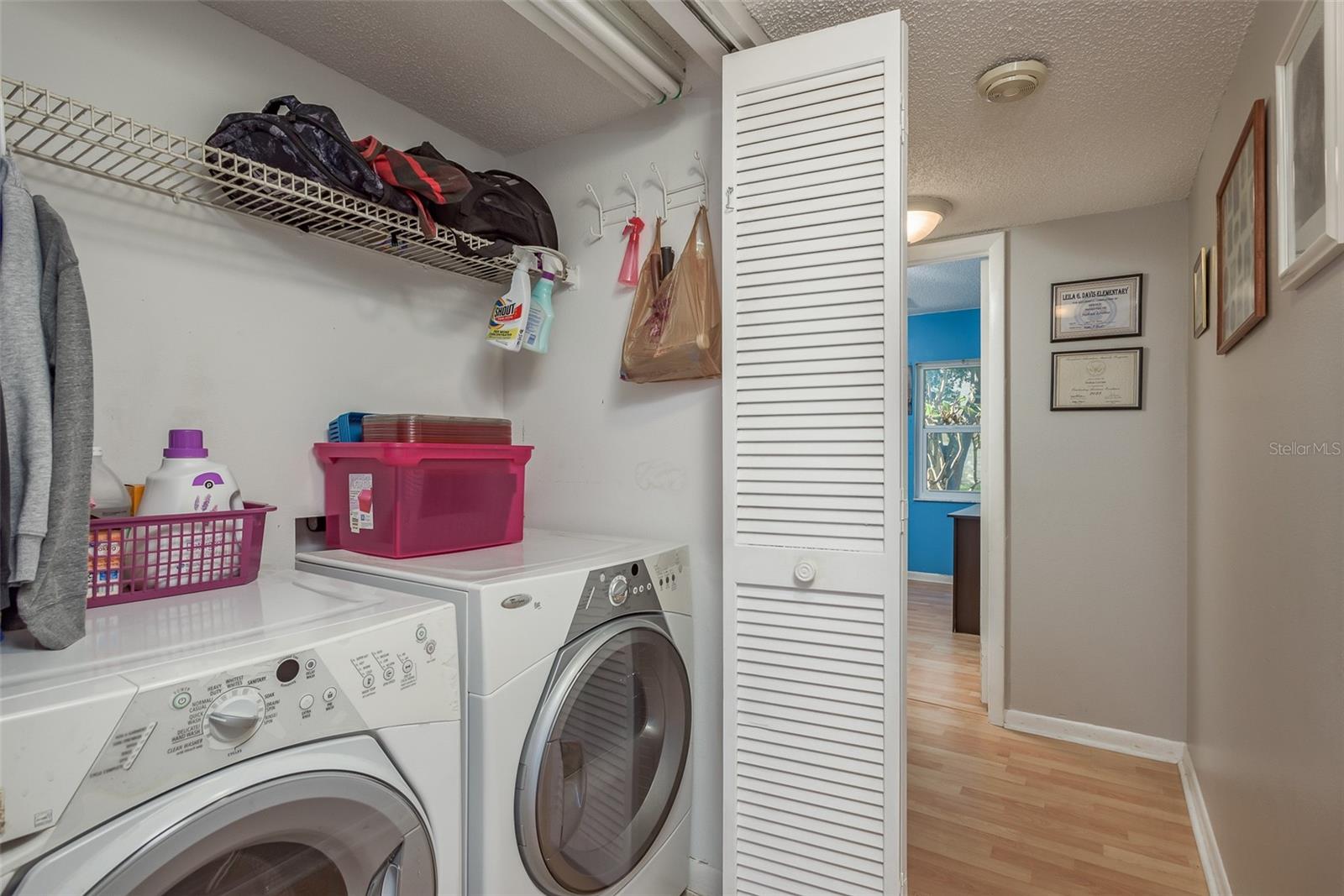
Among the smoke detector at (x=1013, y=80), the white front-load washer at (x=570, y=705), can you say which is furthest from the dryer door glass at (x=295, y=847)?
the smoke detector at (x=1013, y=80)

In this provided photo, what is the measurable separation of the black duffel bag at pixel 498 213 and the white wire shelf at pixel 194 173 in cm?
4

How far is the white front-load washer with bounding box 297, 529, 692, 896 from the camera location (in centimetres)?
115

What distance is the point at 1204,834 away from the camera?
1.93m

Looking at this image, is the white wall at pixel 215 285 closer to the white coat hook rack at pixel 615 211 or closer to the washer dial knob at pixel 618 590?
the white coat hook rack at pixel 615 211

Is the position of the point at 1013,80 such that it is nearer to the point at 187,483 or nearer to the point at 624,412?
the point at 624,412

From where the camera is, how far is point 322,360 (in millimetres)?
1677

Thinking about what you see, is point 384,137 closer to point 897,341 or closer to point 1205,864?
point 897,341

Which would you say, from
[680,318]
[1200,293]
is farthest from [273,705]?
[1200,293]

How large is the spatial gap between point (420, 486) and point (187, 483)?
1.39 ft

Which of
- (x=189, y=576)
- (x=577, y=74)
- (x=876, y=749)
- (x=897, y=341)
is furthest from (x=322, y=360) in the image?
(x=876, y=749)

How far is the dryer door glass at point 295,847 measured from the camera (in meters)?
0.74

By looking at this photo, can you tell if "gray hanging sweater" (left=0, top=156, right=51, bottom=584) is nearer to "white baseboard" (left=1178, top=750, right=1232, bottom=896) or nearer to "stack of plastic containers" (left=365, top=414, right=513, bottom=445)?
"stack of plastic containers" (left=365, top=414, right=513, bottom=445)

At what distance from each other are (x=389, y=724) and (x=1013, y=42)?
1.96 meters

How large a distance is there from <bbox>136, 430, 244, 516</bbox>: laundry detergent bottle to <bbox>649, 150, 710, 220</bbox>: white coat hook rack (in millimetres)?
1255
